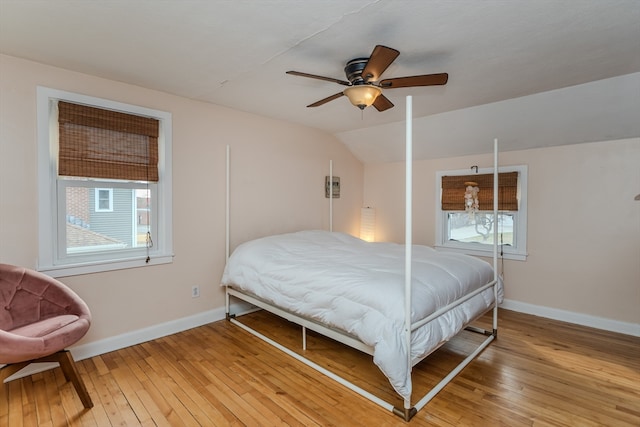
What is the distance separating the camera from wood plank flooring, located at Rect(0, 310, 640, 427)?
1.94 meters

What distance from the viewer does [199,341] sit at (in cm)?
301

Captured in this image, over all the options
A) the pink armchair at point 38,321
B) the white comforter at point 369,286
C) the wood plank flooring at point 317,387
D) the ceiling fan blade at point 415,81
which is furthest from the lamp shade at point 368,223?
the pink armchair at point 38,321

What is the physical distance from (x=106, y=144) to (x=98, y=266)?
105cm

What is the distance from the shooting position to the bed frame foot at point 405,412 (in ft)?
6.24

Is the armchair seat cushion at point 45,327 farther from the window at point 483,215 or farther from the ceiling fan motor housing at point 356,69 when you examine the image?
the window at point 483,215

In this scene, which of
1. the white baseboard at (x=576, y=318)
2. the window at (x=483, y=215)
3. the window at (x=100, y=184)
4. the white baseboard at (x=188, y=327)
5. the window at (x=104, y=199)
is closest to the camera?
the window at (x=100, y=184)

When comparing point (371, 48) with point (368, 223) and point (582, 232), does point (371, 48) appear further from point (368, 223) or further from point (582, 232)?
point (368, 223)

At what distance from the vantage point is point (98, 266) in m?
2.72

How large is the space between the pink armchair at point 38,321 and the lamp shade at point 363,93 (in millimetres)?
2387

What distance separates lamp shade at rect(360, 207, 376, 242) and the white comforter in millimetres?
1699

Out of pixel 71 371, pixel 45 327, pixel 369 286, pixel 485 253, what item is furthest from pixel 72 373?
pixel 485 253

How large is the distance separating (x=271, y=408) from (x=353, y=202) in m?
3.60

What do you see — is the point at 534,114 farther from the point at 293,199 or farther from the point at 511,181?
the point at 293,199

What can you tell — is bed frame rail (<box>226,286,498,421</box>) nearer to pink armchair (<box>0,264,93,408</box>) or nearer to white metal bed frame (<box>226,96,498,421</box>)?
white metal bed frame (<box>226,96,498,421</box>)
